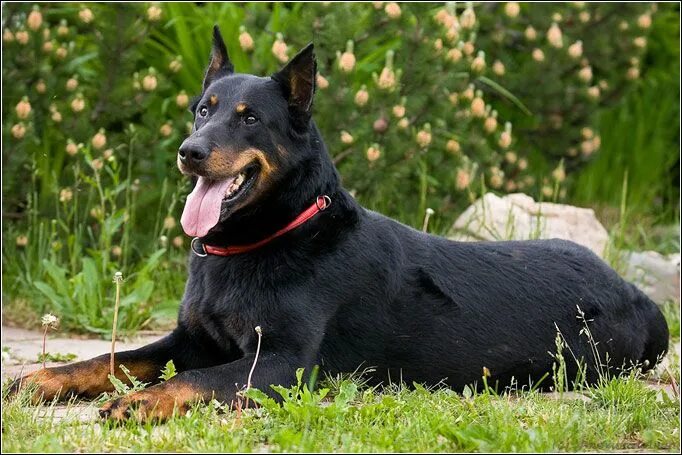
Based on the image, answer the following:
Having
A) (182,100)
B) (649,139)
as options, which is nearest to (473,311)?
(182,100)

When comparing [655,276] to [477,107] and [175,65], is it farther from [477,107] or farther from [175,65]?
[175,65]

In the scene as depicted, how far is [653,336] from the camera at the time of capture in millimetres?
5246

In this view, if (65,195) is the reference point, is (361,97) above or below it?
above

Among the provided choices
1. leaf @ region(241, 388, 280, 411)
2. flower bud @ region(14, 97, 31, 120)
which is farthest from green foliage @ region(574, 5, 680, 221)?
leaf @ region(241, 388, 280, 411)

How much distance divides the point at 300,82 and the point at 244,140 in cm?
36

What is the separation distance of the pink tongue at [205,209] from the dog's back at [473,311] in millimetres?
Result: 567

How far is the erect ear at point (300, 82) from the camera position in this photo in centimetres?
446

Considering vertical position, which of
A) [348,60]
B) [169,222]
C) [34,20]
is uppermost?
[34,20]

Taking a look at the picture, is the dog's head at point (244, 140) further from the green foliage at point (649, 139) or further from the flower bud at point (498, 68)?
the green foliage at point (649, 139)

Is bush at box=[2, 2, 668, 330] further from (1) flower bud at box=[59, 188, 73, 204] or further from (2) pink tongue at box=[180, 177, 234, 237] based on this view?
(2) pink tongue at box=[180, 177, 234, 237]

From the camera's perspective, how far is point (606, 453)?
3357 millimetres

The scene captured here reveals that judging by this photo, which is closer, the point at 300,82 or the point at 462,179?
the point at 300,82

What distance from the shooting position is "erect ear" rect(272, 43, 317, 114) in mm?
4461

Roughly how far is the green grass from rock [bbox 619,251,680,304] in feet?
11.4
